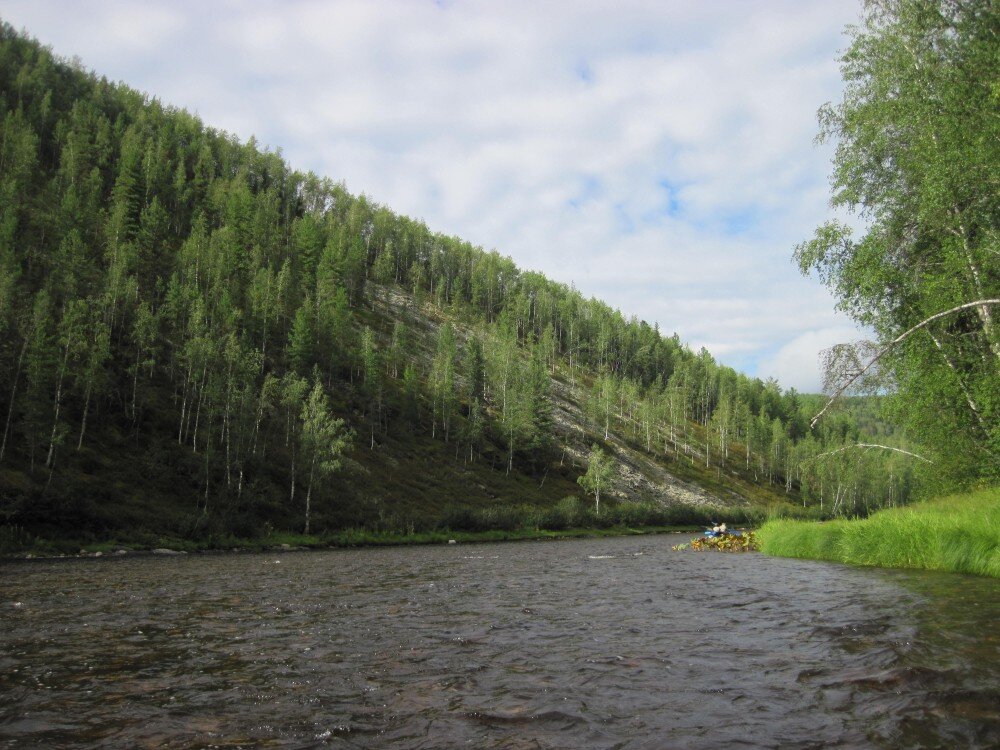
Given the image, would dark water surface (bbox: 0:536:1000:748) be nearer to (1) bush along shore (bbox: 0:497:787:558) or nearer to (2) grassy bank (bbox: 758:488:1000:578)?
(2) grassy bank (bbox: 758:488:1000:578)

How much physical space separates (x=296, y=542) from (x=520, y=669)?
4974 cm

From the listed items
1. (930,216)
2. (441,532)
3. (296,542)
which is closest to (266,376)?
(296,542)

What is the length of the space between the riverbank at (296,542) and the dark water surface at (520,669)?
26.3m

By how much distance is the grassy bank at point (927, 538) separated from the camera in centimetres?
1659

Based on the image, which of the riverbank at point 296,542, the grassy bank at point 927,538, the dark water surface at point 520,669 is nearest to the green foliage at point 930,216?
the grassy bank at point 927,538

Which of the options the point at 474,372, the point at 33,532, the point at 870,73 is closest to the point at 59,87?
the point at 474,372

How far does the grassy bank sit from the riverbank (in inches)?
1639

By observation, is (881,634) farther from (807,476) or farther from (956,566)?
(807,476)

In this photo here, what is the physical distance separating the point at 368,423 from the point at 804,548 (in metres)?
78.7

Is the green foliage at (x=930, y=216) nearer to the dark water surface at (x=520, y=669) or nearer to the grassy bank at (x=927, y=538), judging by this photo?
the grassy bank at (x=927, y=538)

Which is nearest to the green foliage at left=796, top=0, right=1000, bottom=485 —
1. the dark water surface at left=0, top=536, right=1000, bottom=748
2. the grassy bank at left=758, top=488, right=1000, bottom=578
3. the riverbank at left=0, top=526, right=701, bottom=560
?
the grassy bank at left=758, top=488, right=1000, bottom=578

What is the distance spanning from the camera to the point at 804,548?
27.5m

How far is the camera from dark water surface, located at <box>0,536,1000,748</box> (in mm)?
6137

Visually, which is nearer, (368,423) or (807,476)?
(368,423)
